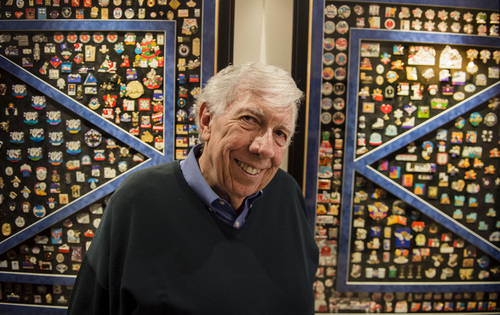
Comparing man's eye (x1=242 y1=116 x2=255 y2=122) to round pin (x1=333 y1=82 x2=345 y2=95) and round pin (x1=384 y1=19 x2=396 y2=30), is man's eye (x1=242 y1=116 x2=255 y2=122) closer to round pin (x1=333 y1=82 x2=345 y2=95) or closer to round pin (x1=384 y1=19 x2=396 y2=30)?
round pin (x1=333 y1=82 x2=345 y2=95)

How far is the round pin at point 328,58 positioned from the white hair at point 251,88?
95cm

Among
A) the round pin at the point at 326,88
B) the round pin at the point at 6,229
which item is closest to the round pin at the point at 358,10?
the round pin at the point at 326,88

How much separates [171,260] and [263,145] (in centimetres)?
51

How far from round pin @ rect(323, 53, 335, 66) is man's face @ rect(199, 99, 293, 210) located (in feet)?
3.22

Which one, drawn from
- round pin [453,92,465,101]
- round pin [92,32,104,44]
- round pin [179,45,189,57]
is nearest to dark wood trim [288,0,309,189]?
round pin [179,45,189,57]

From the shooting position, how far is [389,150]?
1925 millimetres

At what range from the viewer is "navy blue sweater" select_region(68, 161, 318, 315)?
95 centimetres

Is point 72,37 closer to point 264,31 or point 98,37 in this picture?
point 98,37

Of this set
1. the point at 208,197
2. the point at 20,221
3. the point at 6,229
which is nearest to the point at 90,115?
the point at 20,221

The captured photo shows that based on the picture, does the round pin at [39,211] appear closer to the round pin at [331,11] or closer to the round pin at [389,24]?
the round pin at [331,11]

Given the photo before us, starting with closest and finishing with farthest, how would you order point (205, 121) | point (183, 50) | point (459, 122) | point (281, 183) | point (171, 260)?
point (171, 260) < point (205, 121) < point (281, 183) < point (183, 50) < point (459, 122)

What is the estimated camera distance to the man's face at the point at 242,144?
3.26ft

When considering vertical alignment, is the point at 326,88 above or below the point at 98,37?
below

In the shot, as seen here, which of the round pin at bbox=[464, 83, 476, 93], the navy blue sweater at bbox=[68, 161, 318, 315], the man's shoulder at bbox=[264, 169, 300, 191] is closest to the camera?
the navy blue sweater at bbox=[68, 161, 318, 315]
